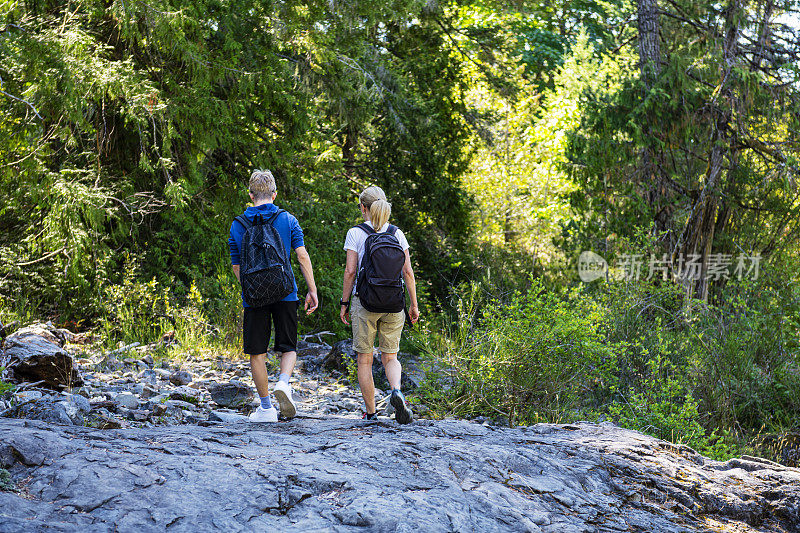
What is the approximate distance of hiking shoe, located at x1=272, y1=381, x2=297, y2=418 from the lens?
18.3ft

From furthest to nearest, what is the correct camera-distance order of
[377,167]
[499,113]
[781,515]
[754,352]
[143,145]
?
[499,113]
[377,167]
[143,145]
[754,352]
[781,515]

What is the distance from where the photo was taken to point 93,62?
31.8 feet

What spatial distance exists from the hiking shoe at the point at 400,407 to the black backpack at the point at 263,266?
1103 millimetres

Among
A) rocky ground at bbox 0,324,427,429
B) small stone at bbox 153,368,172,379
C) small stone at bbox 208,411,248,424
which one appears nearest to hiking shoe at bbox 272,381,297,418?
small stone at bbox 208,411,248,424

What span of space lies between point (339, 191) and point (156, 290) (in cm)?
399

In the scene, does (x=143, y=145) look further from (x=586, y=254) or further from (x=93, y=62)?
(x=586, y=254)

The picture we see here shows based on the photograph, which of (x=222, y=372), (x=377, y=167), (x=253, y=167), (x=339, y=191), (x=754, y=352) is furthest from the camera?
(x=377, y=167)

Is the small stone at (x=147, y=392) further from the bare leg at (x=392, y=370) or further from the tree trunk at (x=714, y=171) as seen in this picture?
the tree trunk at (x=714, y=171)

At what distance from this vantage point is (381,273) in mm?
5379

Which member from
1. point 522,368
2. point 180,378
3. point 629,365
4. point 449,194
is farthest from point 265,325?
point 449,194

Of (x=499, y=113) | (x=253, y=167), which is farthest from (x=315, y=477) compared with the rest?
(x=499, y=113)

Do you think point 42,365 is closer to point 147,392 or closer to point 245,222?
point 147,392

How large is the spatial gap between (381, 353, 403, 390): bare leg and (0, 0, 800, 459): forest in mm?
1425

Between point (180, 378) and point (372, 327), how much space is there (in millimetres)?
3154
